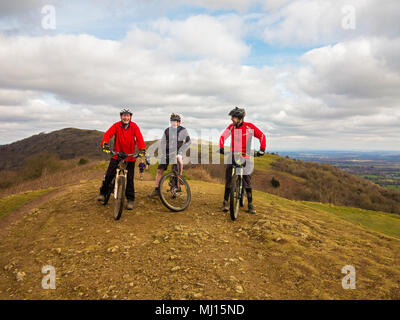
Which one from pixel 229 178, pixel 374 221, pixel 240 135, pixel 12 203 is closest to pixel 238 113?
pixel 240 135

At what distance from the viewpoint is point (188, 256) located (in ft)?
16.2

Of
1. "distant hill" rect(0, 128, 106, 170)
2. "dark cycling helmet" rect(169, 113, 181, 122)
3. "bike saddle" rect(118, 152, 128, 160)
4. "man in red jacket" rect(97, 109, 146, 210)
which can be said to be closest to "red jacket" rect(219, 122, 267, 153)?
"dark cycling helmet" rect(169, 113, 181, 122)

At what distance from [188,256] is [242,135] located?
174 inches

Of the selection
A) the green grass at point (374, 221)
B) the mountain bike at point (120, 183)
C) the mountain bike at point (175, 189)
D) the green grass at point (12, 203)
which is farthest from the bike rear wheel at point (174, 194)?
the green grass at point (374, 221)

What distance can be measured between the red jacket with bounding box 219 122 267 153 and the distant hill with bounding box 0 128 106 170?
118061 millimetres

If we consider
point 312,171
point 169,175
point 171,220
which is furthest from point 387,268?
point 312,171

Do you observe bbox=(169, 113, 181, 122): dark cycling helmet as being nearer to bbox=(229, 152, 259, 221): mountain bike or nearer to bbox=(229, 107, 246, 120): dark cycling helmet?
bbox=(229, 107, 246, 120): dark cycling helmet

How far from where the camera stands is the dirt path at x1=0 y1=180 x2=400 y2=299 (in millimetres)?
3924

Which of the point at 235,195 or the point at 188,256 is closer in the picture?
the point at 188,256

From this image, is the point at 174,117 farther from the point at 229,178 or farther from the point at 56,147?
the point at 56,147

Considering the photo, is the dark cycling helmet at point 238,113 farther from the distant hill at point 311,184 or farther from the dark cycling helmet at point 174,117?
the distant hill at point 311,184

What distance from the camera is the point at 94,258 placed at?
4820 millimetres
